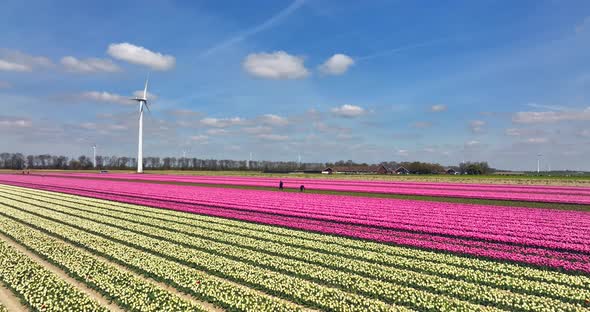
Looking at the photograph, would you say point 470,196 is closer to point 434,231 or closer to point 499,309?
point 434,231

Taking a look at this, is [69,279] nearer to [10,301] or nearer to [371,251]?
[10,301]

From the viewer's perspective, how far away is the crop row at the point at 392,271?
1076 centimetres

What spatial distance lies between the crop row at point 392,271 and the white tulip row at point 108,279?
4168mm

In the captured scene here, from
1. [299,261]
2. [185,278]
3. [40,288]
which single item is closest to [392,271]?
[299,261]

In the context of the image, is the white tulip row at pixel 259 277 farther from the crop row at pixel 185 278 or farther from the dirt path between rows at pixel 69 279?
the dirt path between rows at pixel 69 279

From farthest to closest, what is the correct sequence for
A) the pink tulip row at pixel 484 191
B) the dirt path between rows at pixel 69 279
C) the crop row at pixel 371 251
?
the pink tulip row at pixel 484 191
the crop row at pixel 371 251
the dirt path between rows at pixel 69 279

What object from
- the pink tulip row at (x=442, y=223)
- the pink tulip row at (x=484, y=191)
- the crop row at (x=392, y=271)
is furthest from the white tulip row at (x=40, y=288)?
the pink tulip row at (x=484, y=191)

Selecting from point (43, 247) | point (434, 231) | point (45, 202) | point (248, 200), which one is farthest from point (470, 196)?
point (45, 202)

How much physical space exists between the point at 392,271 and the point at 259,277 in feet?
15.9

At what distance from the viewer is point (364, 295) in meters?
11.1

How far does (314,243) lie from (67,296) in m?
10.4

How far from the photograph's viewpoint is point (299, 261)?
47.9 ft

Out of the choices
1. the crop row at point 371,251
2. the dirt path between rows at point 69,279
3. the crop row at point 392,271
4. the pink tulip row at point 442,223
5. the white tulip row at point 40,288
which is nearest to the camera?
the white tulip row at point 40,288

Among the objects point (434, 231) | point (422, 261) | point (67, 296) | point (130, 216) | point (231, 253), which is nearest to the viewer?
point (67, 296)
